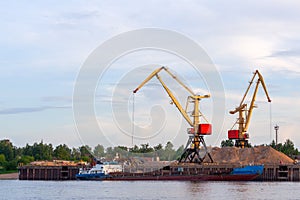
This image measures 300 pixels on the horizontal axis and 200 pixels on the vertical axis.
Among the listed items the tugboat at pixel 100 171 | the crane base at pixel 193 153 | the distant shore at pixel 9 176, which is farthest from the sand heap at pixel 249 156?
the distant shore at pixel 9 176

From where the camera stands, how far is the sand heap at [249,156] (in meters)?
160

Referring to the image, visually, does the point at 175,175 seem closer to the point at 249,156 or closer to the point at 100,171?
the point at 100,171

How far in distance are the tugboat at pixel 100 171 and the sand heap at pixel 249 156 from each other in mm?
28407

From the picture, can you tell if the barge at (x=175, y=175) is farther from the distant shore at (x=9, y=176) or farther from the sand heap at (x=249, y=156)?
the distant shore at (x=9, y=176)

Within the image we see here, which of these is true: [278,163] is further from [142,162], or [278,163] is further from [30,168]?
[30,168]

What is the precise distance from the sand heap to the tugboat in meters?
28.4

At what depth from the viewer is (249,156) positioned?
163000 mm

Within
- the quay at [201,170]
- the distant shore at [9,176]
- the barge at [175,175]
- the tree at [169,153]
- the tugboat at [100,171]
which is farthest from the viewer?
the distant shore at [9,176]

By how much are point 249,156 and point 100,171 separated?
39.8m

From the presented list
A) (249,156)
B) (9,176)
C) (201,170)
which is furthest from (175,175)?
(9,176)

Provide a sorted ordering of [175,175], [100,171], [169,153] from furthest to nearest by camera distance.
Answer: [169,153] < [175,175] < [100,171]

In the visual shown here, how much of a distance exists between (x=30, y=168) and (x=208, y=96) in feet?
154

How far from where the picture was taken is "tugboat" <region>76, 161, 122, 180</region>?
14238 centimetres

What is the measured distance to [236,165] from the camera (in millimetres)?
150125
